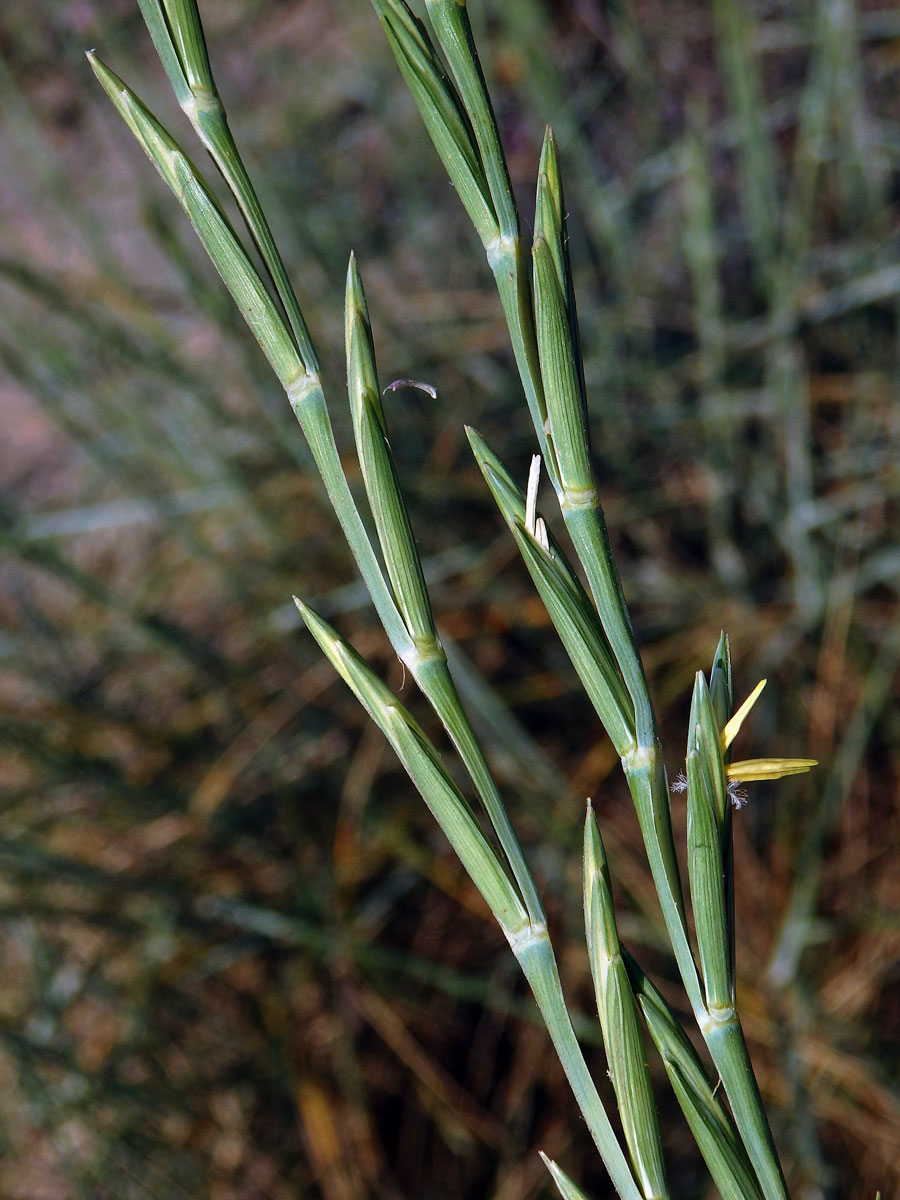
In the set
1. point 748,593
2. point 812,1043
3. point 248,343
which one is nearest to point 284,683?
point 248,343

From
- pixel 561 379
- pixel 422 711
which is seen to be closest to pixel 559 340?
pixel 561 379

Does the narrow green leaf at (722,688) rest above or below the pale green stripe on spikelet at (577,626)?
below

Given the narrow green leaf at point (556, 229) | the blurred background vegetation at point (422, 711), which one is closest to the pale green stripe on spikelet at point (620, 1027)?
→ the narrow green leaf at point (556, 229)

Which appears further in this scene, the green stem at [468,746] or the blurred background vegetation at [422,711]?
the blurred background vegetation at [422,711]

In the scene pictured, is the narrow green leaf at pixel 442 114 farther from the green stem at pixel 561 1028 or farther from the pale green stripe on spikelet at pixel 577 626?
the green stem at pixel 561 1028

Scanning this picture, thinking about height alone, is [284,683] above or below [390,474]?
below

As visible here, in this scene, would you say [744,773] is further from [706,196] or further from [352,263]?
[706,196]
